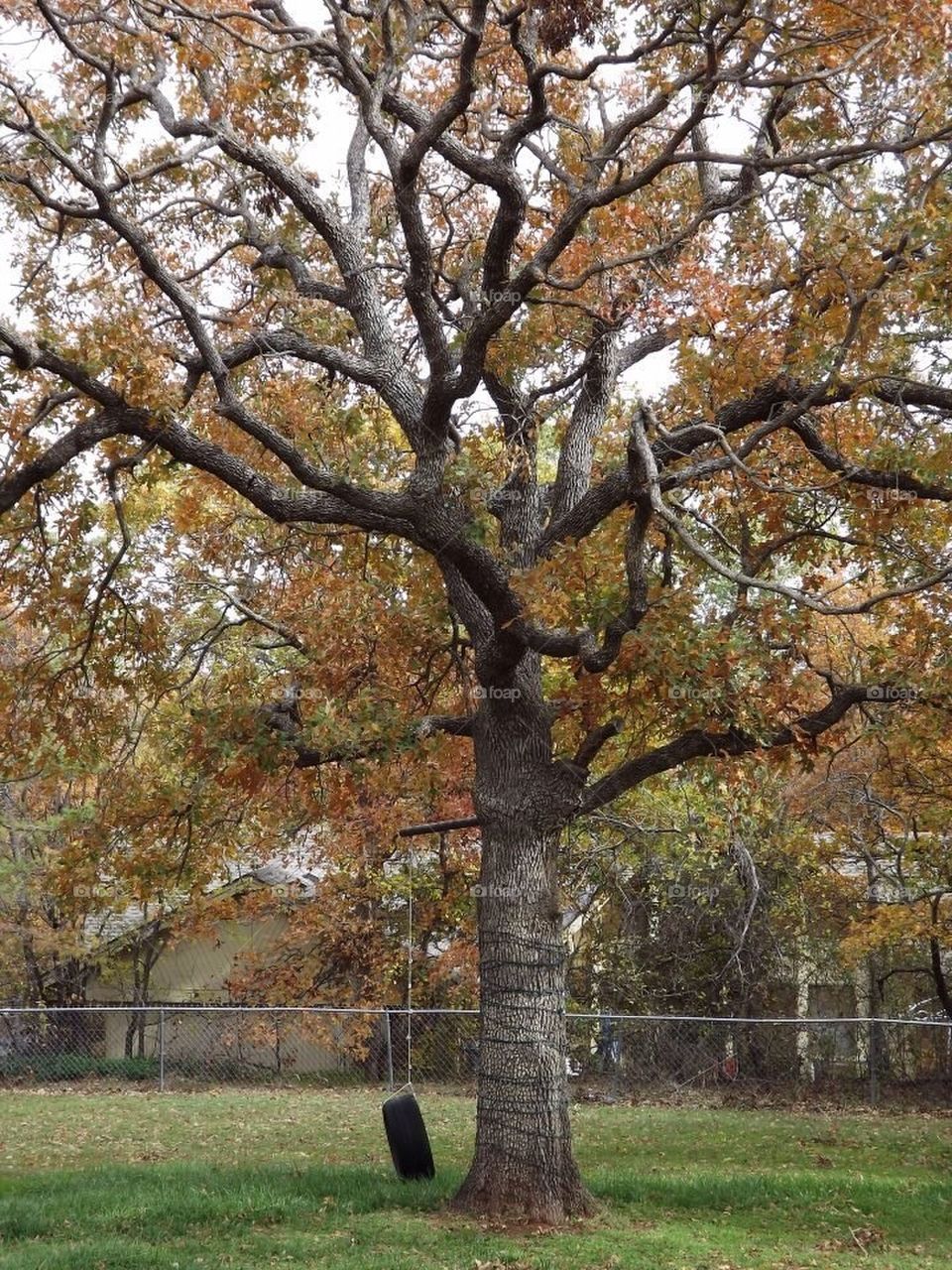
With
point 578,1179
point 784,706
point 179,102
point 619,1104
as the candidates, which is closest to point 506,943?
point 578,1179

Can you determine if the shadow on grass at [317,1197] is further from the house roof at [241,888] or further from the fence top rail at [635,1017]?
the house roof at [241,888]

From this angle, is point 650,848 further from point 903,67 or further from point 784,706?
point 903,67

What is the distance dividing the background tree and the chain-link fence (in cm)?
784

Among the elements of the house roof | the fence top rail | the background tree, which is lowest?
the fence top rail

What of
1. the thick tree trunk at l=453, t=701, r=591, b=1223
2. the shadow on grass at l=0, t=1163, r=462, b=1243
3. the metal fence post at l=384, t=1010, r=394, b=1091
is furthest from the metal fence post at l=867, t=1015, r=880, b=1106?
the thick tree trunk at l=453, t=701, r=591, b=1223

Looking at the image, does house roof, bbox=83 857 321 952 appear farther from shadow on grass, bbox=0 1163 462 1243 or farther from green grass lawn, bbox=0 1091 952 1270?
shadow on grass, bbox=0 1163 462 1243

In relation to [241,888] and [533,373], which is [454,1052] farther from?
[533,373]

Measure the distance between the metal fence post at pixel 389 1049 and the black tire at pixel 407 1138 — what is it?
27.1 ft

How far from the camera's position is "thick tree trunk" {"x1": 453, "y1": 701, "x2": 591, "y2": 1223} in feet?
30.4

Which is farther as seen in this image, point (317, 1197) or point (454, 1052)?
point (454, 1052)

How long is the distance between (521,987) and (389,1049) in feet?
34.8

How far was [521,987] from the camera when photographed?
9578 mm

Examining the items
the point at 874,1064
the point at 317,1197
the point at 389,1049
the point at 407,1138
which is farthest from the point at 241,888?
the point at 317,1197

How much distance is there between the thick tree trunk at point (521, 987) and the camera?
30.4 ft
